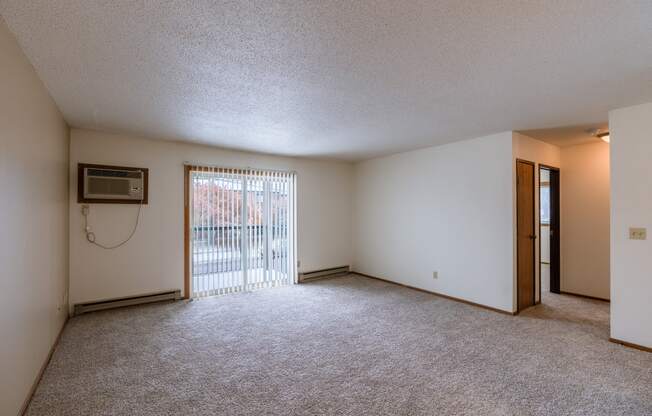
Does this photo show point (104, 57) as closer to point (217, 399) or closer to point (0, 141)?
point (0, 141)

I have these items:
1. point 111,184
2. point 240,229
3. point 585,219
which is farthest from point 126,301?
point 585,219

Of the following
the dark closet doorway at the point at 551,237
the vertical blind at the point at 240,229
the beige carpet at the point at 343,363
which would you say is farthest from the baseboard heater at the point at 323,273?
the dark closet doorway at the point at 551,237

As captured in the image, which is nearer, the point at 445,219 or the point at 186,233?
the point at 186,233

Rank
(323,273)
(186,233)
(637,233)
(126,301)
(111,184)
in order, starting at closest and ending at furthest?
(637,233) → (111,184) → (126,301) → (186,233) → (323,273)

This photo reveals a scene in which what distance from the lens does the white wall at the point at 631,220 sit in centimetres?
291

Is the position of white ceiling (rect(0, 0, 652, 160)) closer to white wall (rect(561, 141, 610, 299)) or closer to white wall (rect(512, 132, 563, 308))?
white wall (rect(512, 132, 563, 308))

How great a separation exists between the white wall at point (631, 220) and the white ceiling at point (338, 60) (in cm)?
25

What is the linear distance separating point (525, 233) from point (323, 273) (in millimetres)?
3427

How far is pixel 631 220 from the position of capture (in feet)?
9.83

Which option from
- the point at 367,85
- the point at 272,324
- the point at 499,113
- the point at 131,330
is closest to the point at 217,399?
the point at 272,324

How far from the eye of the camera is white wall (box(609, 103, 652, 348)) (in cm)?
291

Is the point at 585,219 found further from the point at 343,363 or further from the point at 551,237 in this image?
the point at 343,363

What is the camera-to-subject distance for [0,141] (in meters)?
1.67

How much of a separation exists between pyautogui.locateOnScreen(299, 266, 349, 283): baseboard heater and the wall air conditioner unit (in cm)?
290
